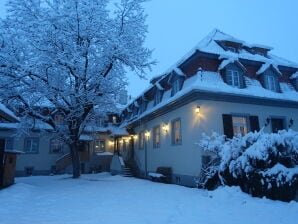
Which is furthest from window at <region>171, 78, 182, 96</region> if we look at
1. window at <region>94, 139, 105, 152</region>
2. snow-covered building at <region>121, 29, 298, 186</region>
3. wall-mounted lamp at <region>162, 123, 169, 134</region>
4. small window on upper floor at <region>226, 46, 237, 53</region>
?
window at <region>94, 139, 105, 152</region>

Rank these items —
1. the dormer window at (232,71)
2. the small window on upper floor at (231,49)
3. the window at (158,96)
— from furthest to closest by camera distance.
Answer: the window at (158,96), the small window on upper floor at (231,49), the dormer window at (232,71)

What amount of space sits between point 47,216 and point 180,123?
9974mm

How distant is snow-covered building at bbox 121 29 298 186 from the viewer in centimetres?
1374

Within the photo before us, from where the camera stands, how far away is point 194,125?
14.0 m

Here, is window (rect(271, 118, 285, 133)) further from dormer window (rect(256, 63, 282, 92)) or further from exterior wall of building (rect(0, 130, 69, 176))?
exterior wall of building (rect(0, 130, 69, 176))

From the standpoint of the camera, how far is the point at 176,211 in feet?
24.0

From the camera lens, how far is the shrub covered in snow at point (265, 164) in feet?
26.2

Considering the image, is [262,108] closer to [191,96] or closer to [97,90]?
[191,96]

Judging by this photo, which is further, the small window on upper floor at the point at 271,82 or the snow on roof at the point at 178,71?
the small window on upper floor at the point at 271,82

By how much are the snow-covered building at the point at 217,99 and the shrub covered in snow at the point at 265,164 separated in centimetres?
344

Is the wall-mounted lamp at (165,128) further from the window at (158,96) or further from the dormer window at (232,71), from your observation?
the dormer window at (232,71)

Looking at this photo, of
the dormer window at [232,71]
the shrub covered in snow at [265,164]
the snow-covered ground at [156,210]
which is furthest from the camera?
the dormer window at [232,71]

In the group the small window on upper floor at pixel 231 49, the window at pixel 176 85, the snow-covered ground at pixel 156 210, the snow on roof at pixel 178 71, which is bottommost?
the snow-covered ground at pixel 156 210

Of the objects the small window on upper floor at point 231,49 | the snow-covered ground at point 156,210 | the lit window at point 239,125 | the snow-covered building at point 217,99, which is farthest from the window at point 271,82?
the snow-covered ground at point 156,210
